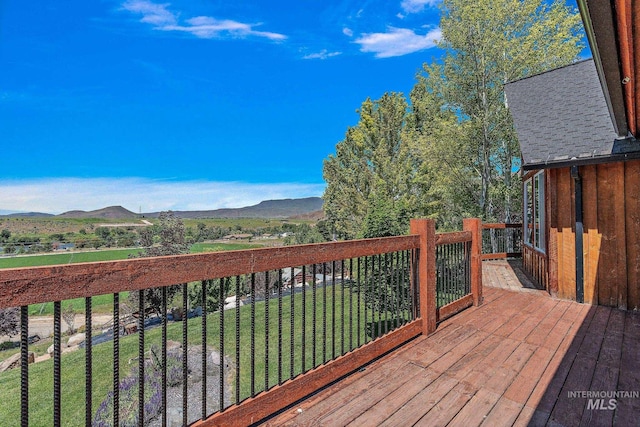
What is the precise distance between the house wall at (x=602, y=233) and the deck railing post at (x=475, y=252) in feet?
4.80

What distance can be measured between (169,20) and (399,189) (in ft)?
41.2

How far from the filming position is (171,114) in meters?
39.3

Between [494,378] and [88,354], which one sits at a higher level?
[88,354]

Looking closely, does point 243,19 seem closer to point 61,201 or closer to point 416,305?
point 416,305

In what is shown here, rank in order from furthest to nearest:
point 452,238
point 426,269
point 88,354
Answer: point 452,238, point 426,269, point 88,354

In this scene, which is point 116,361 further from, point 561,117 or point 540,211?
point 561,117

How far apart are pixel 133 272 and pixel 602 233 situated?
5.42 metres

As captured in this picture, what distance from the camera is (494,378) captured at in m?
2.39

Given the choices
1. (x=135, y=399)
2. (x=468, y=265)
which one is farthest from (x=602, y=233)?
(x=135, y=399)

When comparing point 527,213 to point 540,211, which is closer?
point 540,211

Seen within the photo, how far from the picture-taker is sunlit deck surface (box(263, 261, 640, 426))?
1.94 metres

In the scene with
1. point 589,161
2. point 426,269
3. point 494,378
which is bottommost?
point 494,378

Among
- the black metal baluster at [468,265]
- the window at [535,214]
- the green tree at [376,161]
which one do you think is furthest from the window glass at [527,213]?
the green tree at [376,161]

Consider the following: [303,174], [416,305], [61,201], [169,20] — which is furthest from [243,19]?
[61,201]
